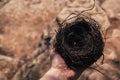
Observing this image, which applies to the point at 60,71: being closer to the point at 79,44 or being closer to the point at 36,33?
the point at 79,44

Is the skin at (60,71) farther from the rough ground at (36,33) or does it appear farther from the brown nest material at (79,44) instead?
the rough ground at (36,33)

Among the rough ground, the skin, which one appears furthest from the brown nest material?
the rough ground

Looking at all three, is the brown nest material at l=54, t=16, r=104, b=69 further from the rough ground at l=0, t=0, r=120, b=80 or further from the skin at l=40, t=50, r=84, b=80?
the rough ground at l=0, t=0, r=120, b=80

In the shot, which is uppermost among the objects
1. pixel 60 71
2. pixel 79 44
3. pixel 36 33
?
pixel 79 44

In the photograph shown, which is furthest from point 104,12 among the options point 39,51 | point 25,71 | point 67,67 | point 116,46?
point 67,67

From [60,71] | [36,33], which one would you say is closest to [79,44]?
[60,71]

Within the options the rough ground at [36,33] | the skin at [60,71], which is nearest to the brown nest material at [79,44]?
the skin at [60,71]
